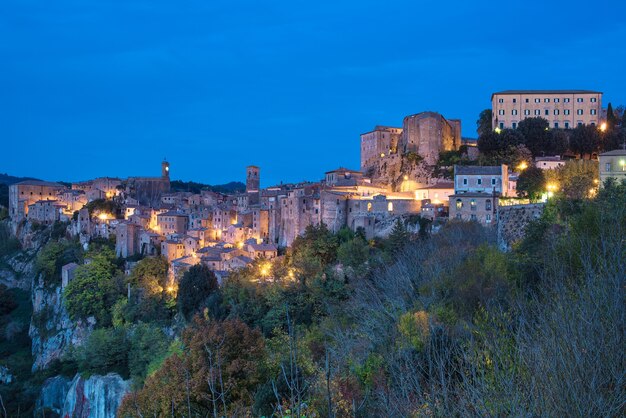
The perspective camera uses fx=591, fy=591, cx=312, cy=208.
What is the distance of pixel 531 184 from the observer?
33.4m

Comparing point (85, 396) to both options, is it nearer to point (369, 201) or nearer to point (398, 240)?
point (398, 240)

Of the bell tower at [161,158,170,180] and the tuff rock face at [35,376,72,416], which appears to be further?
the bell tower at [161,158,170,180]

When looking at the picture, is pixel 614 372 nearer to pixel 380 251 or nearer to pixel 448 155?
pixel 380 251

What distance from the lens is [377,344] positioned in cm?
1770

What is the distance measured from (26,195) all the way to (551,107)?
57.5 m

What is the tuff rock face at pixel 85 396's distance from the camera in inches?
1237

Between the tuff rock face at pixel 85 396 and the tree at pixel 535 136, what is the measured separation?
31.0 metres

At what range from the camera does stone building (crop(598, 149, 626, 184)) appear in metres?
30.4

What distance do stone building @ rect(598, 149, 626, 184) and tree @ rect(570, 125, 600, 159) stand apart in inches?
427

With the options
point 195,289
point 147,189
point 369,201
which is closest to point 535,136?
point 369,201

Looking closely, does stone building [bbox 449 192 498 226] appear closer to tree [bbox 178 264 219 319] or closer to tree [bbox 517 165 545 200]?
tree [bbox 517 165 545 200]

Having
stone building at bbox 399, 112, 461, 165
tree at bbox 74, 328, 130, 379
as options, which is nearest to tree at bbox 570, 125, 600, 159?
stone building at bbox 399, 112, 461, 165

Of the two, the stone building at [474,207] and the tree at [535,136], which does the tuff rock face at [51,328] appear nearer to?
the stone building at [474,207]

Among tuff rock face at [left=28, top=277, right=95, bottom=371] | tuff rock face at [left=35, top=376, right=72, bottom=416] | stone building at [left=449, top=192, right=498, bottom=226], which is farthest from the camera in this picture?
tuff rock face at [left=28, top=277, right=95, bottom=371]
